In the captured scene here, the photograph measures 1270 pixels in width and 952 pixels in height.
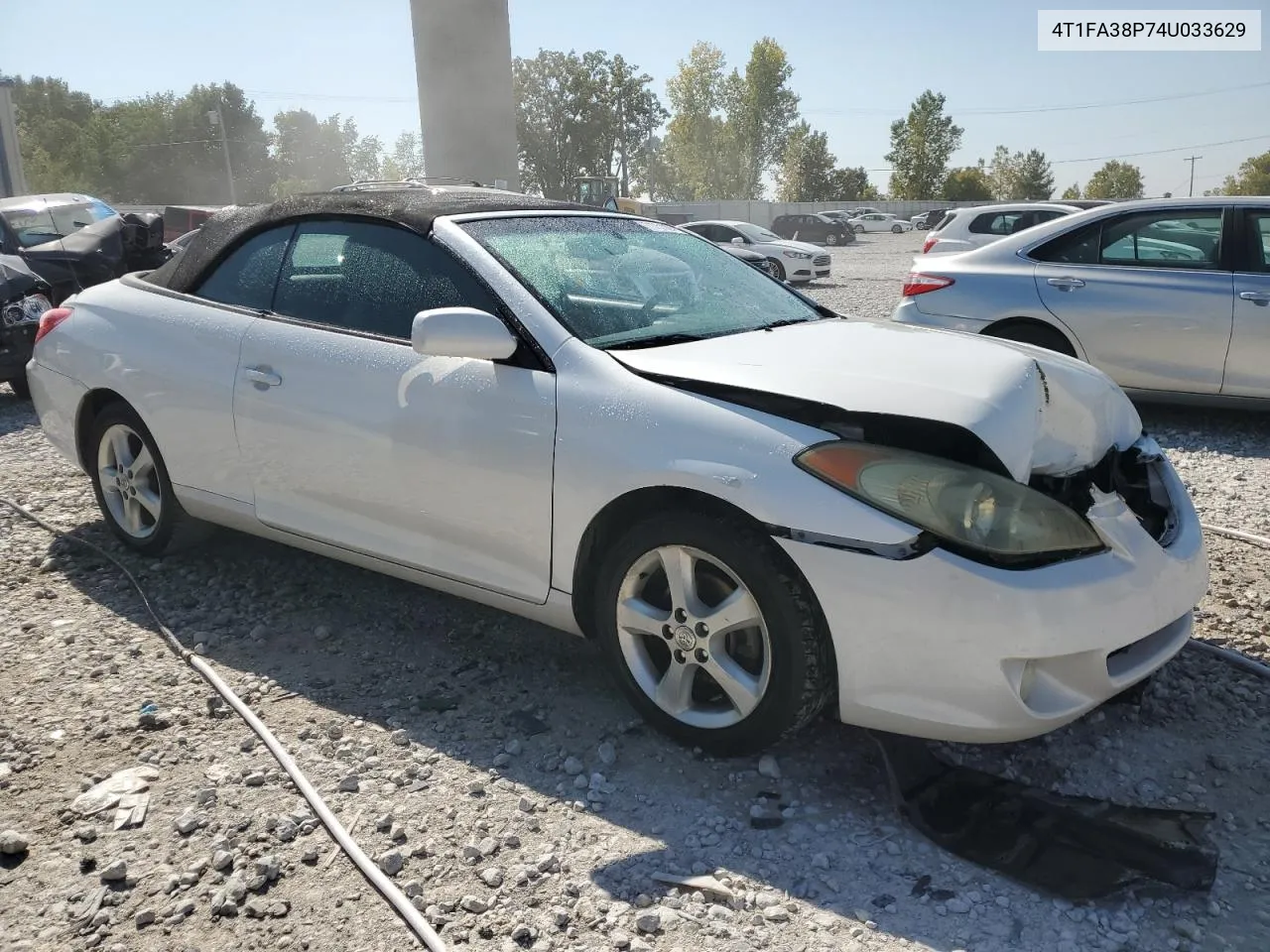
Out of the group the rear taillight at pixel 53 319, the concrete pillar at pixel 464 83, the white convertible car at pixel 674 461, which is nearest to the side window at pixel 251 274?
the white convertible car at pixel 674 461

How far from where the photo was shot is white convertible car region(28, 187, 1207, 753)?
2.41 m

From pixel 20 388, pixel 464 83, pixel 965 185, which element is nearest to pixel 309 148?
pixel 965 185

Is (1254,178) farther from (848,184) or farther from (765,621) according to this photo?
(765,621)

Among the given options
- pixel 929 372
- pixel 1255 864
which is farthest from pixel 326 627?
pixel 1255 864

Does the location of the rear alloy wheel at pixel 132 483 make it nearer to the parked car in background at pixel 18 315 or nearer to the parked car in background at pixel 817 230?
the parked car in background at pixel 18 315

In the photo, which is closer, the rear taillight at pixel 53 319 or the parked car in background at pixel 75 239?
the rear taillight at pixel 53 319

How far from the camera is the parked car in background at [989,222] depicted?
13953mm

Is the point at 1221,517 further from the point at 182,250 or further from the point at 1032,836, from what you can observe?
the point at 182,250

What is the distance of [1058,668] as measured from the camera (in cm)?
243

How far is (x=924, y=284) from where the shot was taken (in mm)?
6844

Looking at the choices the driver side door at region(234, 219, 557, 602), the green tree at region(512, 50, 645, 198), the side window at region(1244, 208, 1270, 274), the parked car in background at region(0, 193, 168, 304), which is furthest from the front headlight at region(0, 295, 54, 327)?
the green tree at region(512, 50, 645, 198)

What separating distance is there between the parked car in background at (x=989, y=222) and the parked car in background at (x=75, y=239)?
977cm

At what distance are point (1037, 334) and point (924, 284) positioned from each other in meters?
0.79

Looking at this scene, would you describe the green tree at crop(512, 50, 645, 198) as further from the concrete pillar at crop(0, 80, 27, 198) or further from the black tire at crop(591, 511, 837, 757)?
the black tire at crop(591, 511, 837, 757)
